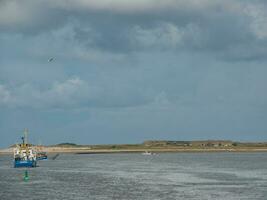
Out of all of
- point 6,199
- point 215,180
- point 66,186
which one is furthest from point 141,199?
point 215,180

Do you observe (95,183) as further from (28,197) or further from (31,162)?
(31,162)

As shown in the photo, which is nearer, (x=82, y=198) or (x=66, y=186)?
(x=82, y=198)

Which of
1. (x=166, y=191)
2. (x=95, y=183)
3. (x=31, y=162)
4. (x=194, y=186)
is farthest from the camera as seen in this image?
(x=31, y=162)

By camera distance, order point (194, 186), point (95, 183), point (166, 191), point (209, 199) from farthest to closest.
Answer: point (95, 183) < point (194, 186) < point (166, 191) < point (209, 199)

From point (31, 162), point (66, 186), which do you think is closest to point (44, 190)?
point (66, 186)

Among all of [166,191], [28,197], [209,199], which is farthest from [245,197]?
[28,197]

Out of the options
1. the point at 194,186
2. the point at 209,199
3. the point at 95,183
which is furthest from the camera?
the point at 95,183

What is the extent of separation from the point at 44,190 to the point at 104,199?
16.3 m

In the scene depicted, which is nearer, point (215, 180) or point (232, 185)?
point (232, 185)

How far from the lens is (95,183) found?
340 ft

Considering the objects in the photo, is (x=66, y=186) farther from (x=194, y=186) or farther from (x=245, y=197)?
(x=245, y=197)

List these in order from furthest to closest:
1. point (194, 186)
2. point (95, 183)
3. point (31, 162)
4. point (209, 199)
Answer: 1. point (31, 162)
2. point (95, 183)
3. point (194, 186)
4. point (209, 199)

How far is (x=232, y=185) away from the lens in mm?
97562

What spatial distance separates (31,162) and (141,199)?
93591 mm
